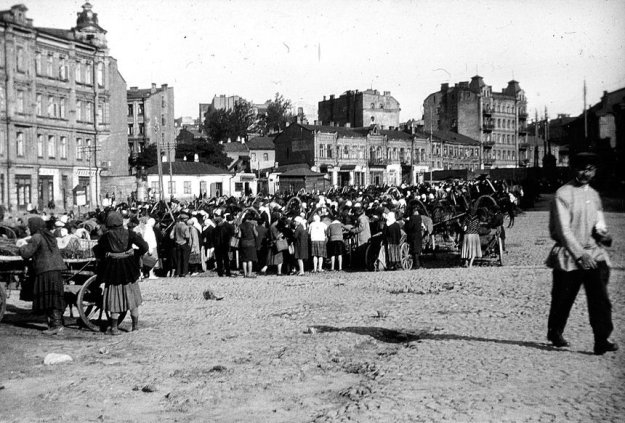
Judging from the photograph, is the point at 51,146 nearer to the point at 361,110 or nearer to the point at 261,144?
the point at 261,144

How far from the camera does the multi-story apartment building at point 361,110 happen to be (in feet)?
361

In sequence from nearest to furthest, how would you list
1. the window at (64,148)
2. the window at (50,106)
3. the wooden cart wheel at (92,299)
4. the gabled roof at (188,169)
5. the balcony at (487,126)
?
the wooden cart wheel at (92,299), the window at (50,106), the window at (64,148), the gabled roof at (188,169), the balcony at (487,126)

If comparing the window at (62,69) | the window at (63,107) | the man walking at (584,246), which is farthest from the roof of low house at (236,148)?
the man walking at (584,246)

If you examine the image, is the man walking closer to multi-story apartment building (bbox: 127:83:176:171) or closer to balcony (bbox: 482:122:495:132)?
multi-story apartment building (bbox: 127:83:176:171)

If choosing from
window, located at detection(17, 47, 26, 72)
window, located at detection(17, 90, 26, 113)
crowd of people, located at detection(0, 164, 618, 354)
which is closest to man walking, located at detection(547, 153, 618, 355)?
crowd of people, located at detection(0, 164, 618, 354)

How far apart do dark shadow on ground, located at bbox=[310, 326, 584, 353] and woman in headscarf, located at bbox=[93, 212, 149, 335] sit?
285 centimetres

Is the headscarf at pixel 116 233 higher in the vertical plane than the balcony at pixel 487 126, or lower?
lower

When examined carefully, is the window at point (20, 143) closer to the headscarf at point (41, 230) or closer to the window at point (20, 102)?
the window at point (20, 102)

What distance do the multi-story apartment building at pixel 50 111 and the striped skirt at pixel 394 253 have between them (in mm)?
27542

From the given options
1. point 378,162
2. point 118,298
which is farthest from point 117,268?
point 378,162

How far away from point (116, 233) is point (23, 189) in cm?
4157

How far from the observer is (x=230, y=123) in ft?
395

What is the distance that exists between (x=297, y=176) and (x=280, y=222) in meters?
40.1

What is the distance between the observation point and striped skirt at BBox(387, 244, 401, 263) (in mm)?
19031
